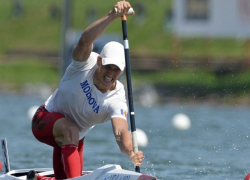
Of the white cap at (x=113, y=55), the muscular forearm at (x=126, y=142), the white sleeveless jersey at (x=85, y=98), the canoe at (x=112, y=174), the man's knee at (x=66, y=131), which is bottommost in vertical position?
the canoe at (x=112, y=174)

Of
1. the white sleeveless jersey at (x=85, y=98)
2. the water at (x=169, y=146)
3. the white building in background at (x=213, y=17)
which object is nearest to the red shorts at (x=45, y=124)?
the white sleeveless jersey at (x=85, y=98)

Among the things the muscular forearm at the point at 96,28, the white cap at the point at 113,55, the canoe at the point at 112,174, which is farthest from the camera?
the white cap at the point at 113,55

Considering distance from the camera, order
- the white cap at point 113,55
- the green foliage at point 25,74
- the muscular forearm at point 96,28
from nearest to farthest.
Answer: the muscular forearm at point 96,28 → the white cap at point 113,55 → the green foliage at point 25,74

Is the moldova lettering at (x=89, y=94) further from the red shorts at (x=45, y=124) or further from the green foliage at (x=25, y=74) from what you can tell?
the green foliage at (x=25, y=74)

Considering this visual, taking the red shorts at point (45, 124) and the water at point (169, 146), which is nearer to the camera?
the red shorts at point (45, 124)

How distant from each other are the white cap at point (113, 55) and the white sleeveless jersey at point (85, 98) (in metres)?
0.21

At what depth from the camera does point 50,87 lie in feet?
106

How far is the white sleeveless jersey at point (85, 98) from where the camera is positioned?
7.48 m

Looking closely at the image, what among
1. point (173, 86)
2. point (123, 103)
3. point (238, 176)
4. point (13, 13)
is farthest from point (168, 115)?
point (13, 13)

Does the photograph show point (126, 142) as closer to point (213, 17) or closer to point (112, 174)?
point (112, 174)

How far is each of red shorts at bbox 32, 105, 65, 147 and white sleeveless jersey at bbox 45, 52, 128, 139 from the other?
0.49 ft

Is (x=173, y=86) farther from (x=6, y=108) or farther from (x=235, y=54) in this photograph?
(x=235, y=54)

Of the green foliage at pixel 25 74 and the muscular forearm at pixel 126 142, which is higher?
the muscular forearm at pixel 126 142

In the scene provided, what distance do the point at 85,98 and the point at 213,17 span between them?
25977 millimetres
